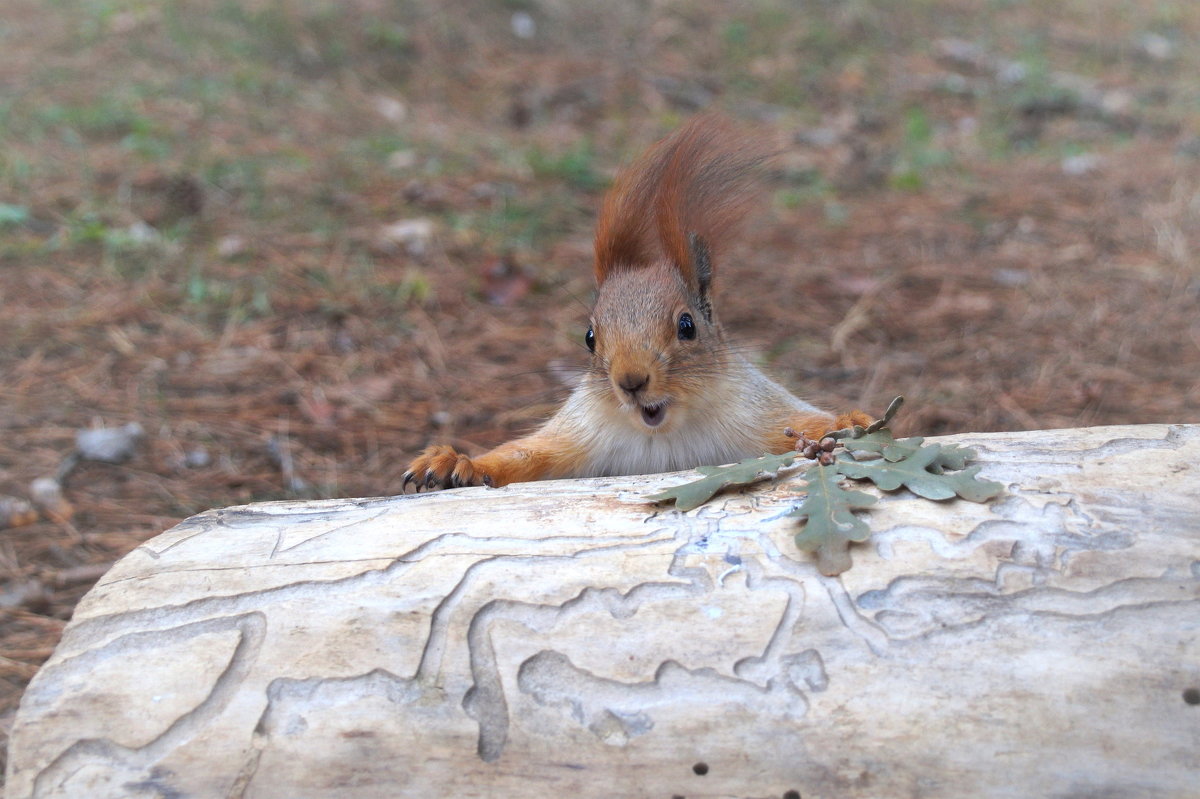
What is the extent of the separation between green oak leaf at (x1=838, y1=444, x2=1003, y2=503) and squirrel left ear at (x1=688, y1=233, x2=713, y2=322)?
38.4 inches

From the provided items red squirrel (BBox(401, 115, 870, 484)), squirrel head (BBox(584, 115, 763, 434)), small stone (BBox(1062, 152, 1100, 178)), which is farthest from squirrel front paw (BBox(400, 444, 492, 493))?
small stone (BBox(1062, 152, 1100, 178))

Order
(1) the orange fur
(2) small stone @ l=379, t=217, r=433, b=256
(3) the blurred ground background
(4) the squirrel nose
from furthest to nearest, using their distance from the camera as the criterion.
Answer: (2) small stone @ l=379, t=217, r=433, b=256
(3) the blurred ground background
(1) the orange fur
(4) the squirrel nose

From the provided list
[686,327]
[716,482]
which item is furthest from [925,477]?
[686,327]

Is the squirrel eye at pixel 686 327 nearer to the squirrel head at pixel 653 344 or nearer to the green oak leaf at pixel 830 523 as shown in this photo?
the squirrel head at pixel 653 344

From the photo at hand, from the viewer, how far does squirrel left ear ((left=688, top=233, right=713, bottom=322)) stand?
102 inches

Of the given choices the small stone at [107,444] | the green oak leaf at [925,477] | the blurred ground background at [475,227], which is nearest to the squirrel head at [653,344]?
the blurred ground background at [475,227]

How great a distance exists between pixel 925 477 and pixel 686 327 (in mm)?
918

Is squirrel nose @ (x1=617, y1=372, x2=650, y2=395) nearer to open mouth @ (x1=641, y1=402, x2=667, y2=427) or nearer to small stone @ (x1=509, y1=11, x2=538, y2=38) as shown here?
open mouth @ (x1=641, y1=402, x2=667, y2=427)

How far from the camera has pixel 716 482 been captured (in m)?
1.69

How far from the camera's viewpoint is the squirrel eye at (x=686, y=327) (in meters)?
2.41

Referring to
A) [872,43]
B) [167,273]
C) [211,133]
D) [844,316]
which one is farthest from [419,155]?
[872,43]

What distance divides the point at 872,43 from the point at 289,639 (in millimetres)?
6847

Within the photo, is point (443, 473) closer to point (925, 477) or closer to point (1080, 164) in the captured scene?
point (925, 477)

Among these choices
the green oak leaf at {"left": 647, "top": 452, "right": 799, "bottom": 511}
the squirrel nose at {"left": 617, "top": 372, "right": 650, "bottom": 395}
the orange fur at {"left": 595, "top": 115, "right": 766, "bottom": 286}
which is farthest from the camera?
the orange fur at {"left": 595, "top": 115, "right": 766, "bottom": 286}
